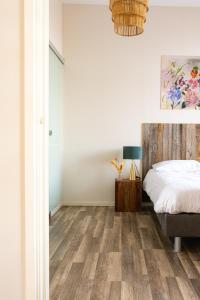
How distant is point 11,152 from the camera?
1015mm

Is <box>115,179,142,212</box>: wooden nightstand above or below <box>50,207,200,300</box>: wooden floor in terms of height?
above

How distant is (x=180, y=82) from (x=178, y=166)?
138 cm

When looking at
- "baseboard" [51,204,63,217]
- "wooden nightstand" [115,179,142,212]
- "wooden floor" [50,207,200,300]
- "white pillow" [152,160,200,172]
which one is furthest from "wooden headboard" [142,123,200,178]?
"baseboard" [51,204,63,217]

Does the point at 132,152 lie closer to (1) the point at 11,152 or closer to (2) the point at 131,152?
(2) the point at 131,152

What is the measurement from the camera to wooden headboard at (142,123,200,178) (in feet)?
14.7

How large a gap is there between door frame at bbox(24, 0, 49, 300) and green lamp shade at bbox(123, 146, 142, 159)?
313cm

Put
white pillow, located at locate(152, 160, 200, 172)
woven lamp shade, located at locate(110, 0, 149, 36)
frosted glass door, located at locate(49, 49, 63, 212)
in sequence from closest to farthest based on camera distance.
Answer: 1. woven lamp shade, located at locate(110, 0, 149, 36)
2. frosted glass door, located at locate(49, 49, 63, 212)
3. white pillow, located at locate(152, 160, 200, 172)

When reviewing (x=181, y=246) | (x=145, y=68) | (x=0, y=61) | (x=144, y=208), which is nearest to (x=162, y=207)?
(x=181, y=246)

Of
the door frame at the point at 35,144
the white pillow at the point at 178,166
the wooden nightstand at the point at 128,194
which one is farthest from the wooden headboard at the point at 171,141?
the door frame at the point at 35,144

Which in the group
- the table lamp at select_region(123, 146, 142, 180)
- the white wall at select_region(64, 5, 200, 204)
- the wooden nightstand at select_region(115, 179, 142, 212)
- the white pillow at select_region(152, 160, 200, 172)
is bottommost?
the wooden nightstand at select_region(115, 179, 142, 212)

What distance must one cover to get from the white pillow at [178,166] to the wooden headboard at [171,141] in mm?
273

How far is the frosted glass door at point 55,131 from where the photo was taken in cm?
375

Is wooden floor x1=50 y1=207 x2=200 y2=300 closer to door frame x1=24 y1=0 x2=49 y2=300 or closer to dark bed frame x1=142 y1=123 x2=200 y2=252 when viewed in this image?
door frame x1=24 y1=0 x2=49 y2=300

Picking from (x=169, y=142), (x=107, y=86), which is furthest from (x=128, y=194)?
(x=107, y=86)
